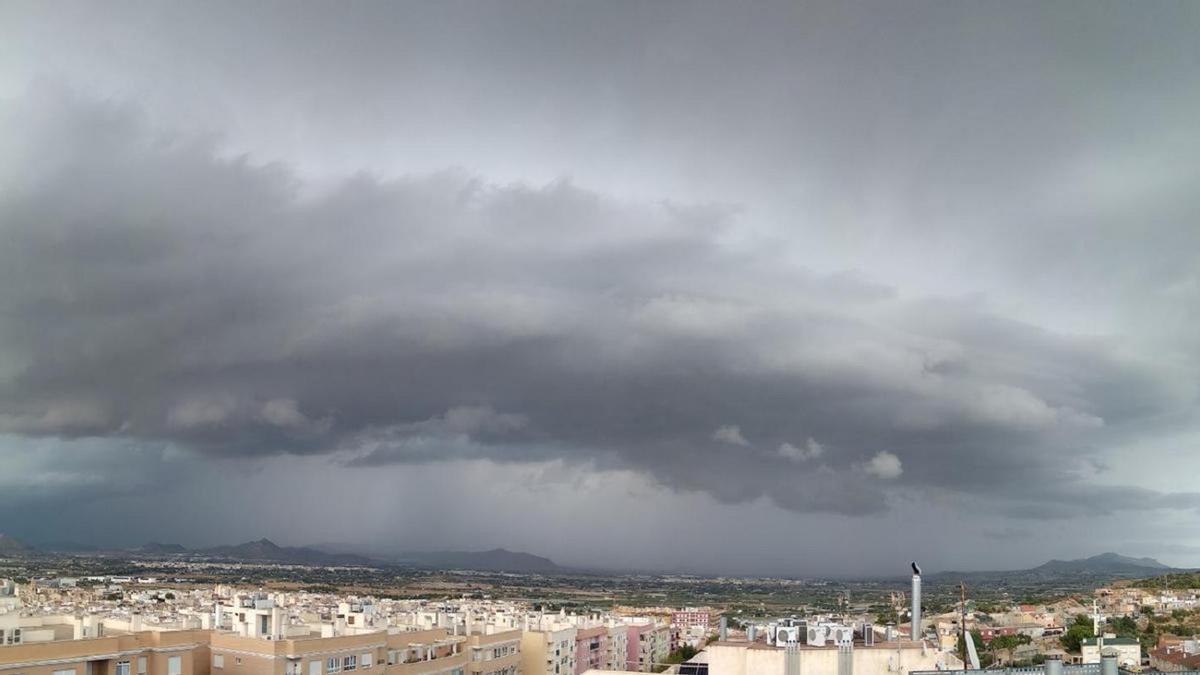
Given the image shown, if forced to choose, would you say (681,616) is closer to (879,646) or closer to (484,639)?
(484,639)

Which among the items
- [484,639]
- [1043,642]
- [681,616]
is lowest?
[681,616]

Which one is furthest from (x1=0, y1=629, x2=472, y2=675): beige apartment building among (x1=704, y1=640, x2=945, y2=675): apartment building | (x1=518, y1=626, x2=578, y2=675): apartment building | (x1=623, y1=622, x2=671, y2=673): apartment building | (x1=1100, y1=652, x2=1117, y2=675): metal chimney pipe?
(x1=623, y1=622, x2=671, y2=673): apartment building

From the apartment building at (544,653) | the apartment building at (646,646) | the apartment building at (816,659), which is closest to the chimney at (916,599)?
the apartment building at (816,659)

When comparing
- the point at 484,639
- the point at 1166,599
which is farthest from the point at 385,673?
the point at 1166,599

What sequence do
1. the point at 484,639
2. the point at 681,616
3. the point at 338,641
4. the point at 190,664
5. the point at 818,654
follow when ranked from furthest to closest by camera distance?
the point at 681,616 → the point at 484,639 → the point at 338,641 → the point at 190,664 → the point at 818,654

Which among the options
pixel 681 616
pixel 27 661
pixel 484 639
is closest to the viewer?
pixel 27 661

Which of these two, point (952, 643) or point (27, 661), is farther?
point (952, 643)

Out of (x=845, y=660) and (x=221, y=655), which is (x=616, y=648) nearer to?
(x=221, y=655)

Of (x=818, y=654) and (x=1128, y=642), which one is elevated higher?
(x=818, y=654)
